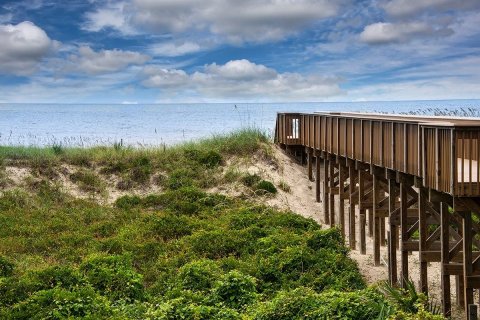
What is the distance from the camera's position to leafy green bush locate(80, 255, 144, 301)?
14984 mm

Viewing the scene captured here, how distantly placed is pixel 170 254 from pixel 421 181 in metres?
8.32

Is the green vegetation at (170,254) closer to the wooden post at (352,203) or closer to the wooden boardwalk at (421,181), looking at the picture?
the wooden post at (352,203)

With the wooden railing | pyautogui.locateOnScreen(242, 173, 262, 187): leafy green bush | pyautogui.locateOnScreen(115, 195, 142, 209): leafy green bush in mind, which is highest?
the wooden railing

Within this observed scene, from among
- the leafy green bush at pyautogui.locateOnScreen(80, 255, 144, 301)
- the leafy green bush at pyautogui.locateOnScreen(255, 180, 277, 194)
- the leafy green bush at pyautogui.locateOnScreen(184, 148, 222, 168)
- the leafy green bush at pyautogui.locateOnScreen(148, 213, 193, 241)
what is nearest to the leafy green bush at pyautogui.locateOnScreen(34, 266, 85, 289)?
the leafy green bush at pyautogui.locateOnScreen(80, 255, 144, 301)

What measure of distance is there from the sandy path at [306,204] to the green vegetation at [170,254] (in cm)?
105

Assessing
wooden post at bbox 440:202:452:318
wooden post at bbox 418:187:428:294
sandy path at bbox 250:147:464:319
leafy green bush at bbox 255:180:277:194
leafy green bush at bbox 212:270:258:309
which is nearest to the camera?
wooden post at bbox 440:202:452:318

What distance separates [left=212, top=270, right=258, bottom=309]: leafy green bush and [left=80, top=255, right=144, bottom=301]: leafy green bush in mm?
2136

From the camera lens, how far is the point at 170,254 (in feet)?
62.8

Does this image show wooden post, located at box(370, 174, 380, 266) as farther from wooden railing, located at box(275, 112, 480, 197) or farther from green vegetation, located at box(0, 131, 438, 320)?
wooden railing, located at box(275, 112, 480, 197)

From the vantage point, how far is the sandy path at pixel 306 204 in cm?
1869

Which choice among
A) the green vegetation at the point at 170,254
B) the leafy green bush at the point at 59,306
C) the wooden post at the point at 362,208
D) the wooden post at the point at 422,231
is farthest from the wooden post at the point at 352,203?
the leafy green bush at the point at 59,306

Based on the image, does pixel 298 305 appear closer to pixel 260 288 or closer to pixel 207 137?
pixel 260 288

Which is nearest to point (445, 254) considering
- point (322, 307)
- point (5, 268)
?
point (322, 307)

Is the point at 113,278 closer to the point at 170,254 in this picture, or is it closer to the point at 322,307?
the point at 170,254
